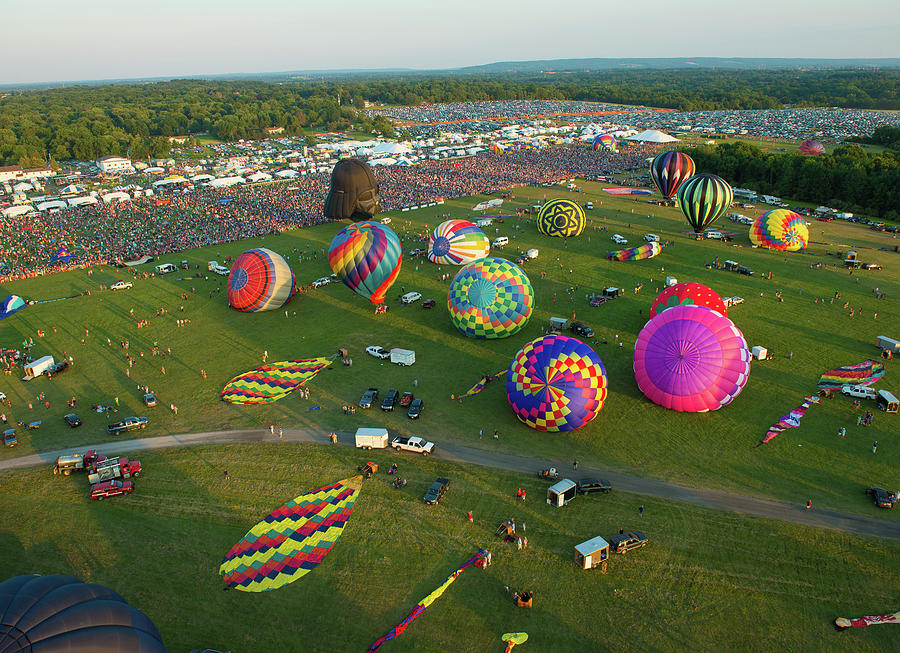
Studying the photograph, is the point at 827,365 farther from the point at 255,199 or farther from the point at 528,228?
the point at 255,199

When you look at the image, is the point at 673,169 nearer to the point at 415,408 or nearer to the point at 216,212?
the point at 415,408

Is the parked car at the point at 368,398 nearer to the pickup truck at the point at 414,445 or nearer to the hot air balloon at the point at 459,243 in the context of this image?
the pickup truck at the point at 414,445

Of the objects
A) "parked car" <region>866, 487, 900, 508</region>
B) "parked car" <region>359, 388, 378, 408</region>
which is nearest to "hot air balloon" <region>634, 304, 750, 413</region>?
"parked car" <region>866, 487, 900, 508</region>

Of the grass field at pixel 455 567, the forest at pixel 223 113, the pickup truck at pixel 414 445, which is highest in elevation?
the forest at pixel 223 113

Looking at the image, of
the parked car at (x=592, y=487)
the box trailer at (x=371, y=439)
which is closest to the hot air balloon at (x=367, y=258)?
the box trailer at (x=371, y=439)

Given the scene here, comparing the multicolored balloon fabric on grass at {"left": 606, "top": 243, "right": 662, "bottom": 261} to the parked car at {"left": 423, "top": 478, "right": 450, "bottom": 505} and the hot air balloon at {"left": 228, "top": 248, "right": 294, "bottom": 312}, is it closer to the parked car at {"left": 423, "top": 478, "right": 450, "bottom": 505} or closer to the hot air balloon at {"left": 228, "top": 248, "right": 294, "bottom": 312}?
the hot air balloon at {"left": 228, "top": 248, "right": 294, "bottom": 312}

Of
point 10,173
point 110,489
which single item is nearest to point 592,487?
point 110,489
